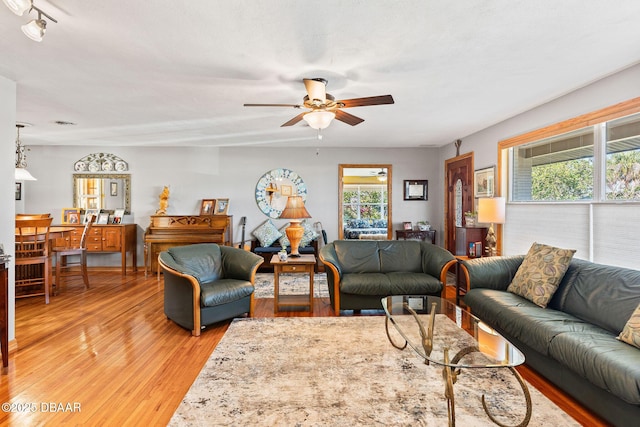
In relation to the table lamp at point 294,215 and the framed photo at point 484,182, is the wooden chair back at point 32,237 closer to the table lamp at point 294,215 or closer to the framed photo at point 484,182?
the table lamp at point 294,215

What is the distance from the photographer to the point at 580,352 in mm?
1967

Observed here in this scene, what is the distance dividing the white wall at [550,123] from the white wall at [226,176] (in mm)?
1686

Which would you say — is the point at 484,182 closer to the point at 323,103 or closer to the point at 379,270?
the point at 379,270

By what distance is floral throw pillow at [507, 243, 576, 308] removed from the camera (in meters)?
2.80

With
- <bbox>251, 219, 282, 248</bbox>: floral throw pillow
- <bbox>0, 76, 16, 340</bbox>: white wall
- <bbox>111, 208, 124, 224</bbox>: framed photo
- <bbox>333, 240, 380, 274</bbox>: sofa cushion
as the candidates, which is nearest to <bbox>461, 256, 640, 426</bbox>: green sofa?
<bbox>333, 240, 380, 274</bbox>: sofa cushion

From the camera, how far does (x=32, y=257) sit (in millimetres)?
4133

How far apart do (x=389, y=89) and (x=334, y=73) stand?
0.71 meters

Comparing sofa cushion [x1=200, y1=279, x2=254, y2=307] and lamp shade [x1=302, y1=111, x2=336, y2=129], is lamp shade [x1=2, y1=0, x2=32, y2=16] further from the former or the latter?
sofa cushion [x1=200, y1=279, x2=254, y2=307]

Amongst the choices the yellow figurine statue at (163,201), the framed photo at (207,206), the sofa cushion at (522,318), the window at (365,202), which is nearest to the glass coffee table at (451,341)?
the sofa cushion at (522,318)

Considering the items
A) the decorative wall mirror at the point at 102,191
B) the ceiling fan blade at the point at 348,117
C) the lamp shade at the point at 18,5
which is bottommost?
the decorative wall mirror at the point at 102,191

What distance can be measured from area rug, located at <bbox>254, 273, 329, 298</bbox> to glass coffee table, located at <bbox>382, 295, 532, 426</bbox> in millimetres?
1979

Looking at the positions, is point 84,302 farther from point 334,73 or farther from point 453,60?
point 453,60

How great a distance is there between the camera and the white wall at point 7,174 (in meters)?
2.77

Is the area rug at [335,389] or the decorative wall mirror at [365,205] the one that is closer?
the area rug at [335,389]
